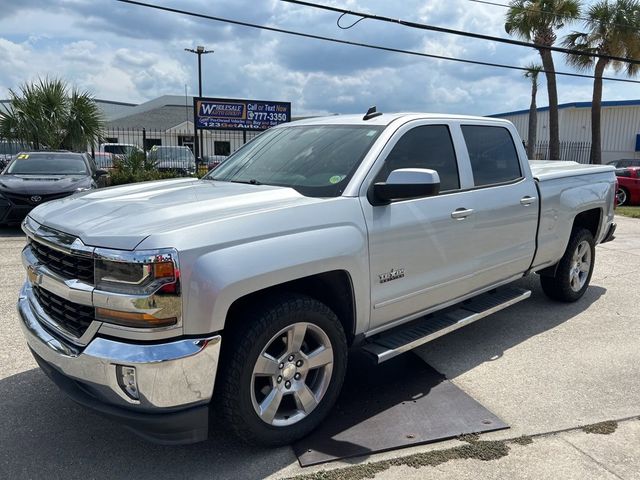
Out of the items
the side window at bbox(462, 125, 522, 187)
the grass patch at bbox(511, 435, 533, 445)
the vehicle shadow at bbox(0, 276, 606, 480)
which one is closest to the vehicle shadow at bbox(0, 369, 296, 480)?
the vehicle shadow at bbox(0, 276, 606, 480)

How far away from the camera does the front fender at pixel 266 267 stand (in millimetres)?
2500

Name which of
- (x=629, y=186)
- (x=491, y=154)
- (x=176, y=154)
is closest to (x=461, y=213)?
(x=491, y=154)

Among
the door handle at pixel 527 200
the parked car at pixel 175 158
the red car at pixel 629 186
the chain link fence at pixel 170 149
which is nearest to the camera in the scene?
the door handle at pixel 527 200

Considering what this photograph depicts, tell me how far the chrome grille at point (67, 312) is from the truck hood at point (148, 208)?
0.36 meters

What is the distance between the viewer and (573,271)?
227 inches

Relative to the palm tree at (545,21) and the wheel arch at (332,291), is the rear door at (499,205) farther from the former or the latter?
the palm tree at (545,21)

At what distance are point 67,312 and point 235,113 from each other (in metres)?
15.5

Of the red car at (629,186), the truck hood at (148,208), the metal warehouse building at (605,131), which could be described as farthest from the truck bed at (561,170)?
the metal warehouse building at (605,131)

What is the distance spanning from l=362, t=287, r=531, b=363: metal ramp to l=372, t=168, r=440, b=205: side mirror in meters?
0.98

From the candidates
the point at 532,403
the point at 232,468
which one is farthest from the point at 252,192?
the point at 532,403

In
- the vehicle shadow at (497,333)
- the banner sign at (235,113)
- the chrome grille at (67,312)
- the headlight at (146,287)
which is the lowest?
the vehicle shadow at (497,333)

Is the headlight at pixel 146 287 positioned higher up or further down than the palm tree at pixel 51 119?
further down

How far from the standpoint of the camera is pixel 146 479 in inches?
110

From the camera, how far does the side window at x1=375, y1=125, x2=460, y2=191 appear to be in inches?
146
